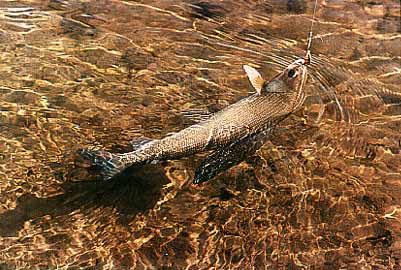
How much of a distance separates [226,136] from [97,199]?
53.9 inches

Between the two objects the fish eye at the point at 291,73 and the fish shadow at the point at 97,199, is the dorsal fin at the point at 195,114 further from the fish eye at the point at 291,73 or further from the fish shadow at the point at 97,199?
the fish eye at the point at 291,73

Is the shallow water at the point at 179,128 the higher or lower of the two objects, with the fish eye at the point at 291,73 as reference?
lower

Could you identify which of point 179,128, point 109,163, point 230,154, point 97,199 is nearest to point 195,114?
point 179,128

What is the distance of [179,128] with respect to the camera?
566cm

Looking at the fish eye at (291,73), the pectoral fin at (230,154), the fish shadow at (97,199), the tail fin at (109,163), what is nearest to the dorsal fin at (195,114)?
the fish shadow at (97,199)

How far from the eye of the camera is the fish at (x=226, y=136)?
14.6ft

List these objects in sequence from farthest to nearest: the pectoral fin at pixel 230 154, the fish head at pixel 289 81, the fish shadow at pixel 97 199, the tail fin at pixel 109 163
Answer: the fish head at pixel 289 81 < the fish shadow at pixel 97 199 < the pectoral fin at pixel 230 154 < the tail fin at pixel 109 163

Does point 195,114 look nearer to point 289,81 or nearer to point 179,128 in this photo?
point 179,128

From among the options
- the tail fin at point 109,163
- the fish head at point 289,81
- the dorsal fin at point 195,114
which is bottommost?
the dorsal fin at point 195,114

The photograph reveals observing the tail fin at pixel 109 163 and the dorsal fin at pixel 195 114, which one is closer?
the tail fin at pixel 109 163

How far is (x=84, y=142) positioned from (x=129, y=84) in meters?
1.10

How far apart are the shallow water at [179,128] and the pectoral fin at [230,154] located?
49cm

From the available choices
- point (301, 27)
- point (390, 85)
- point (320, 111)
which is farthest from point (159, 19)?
point (390, 85)

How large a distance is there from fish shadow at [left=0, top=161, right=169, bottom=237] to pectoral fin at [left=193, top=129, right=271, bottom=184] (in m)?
0.59
